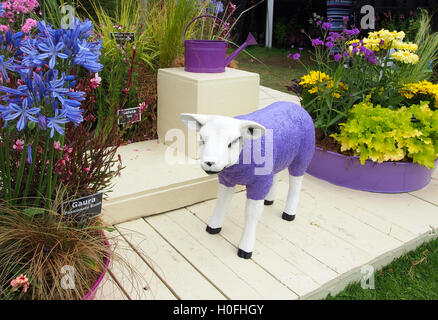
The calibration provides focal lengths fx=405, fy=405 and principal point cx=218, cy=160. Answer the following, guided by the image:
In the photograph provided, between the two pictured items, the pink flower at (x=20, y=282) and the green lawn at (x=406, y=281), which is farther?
the green lawn at (x=406, y=281)

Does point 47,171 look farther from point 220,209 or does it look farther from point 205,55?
point 205,55

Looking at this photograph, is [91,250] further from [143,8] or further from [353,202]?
[143,8]

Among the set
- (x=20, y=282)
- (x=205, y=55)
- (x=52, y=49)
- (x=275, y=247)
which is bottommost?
(x=275, y=247)

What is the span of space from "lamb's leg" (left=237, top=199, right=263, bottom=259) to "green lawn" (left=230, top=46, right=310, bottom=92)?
4319 mm

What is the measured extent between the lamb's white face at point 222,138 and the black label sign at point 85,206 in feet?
1.66

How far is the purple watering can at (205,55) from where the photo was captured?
299 cm

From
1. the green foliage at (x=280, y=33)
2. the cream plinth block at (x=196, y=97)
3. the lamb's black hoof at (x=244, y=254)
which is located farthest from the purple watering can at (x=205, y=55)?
the green foliage at (x=280, y=33)

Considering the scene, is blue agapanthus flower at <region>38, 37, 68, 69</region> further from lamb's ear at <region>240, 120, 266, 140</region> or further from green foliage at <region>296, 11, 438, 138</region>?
green foliage at <region>296, 11, 438, 138</region>

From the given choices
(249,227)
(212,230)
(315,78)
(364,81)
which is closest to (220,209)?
(212,230)

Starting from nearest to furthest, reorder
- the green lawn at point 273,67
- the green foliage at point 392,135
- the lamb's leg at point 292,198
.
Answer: the lamb's leg at point 292,198 → the green foliage at point 392,135 → the green lawn at point 273,67

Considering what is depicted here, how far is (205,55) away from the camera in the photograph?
3.01m

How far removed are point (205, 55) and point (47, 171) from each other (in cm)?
170

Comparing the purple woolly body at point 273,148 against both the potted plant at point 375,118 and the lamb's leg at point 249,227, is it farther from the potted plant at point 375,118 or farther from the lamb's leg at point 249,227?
the potted plant at point 375,118
